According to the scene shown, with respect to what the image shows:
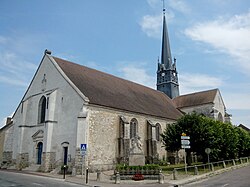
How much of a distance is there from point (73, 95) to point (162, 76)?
2631 cm

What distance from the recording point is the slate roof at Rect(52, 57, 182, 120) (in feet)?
77.5

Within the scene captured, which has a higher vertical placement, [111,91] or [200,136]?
[111,91]

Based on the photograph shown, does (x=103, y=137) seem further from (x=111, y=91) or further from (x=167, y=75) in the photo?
(x=167, y=75)

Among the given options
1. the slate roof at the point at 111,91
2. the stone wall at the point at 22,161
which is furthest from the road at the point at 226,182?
the stone wall at the point at 22,161

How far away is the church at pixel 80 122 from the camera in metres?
21.3

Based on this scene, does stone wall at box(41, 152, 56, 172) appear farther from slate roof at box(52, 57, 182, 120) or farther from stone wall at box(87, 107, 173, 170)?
slate roof at box(52, 57, 182, 120)

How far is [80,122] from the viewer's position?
2070 centimetres

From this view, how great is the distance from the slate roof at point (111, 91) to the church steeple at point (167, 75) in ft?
33.7

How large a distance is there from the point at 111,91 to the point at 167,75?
2087 cm

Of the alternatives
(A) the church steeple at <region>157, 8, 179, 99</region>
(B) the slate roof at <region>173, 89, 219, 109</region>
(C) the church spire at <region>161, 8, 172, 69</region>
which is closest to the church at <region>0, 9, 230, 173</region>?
(B) the slate roof at <region>173, 89, 219, 109</region>

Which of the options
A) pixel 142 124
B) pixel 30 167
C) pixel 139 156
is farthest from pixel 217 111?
pixel 30 167

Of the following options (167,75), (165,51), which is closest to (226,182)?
(167,75)

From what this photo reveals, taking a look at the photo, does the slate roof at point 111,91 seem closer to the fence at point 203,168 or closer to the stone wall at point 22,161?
the fence at point 203,168

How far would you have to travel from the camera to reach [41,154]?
24.0 meters
